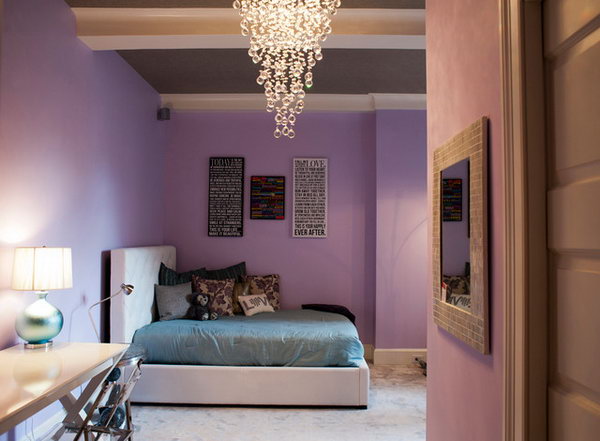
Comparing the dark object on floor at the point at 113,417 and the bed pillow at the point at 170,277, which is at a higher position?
the bed pillow at the point at 170,277

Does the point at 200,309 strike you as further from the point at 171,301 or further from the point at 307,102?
the point at 307,102

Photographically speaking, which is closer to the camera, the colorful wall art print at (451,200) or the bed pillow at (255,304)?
the colorful wall art print at (451,200)

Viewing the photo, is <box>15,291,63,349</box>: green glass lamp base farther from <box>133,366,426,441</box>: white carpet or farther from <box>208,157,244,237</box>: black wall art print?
<box>208,157,244,237</box>: black wall art print

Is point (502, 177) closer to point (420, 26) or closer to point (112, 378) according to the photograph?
point (420, 26)

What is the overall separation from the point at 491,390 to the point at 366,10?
103 inches

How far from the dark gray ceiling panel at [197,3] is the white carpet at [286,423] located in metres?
2.83

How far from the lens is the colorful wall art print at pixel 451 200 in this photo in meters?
1.79

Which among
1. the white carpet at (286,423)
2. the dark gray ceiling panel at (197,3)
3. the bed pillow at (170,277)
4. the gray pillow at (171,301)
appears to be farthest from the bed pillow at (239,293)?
A: the dark gray ceiling panel at (197,3)

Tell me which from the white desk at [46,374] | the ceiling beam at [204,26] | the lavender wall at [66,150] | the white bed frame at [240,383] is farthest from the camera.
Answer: the white bed frame at [240,383]

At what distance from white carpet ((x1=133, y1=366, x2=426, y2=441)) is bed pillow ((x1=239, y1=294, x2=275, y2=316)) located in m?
1.15

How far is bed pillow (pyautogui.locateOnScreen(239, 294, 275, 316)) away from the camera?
4527mm

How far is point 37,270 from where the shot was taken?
2.45 metres

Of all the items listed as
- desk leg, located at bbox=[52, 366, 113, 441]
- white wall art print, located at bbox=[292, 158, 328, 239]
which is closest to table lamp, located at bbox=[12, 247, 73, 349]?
desk leg, located at bbox=[52, 366, 113, 441]

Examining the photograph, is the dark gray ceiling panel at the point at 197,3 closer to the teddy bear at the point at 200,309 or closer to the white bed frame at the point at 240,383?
the white bed frame at the point at 240,383
